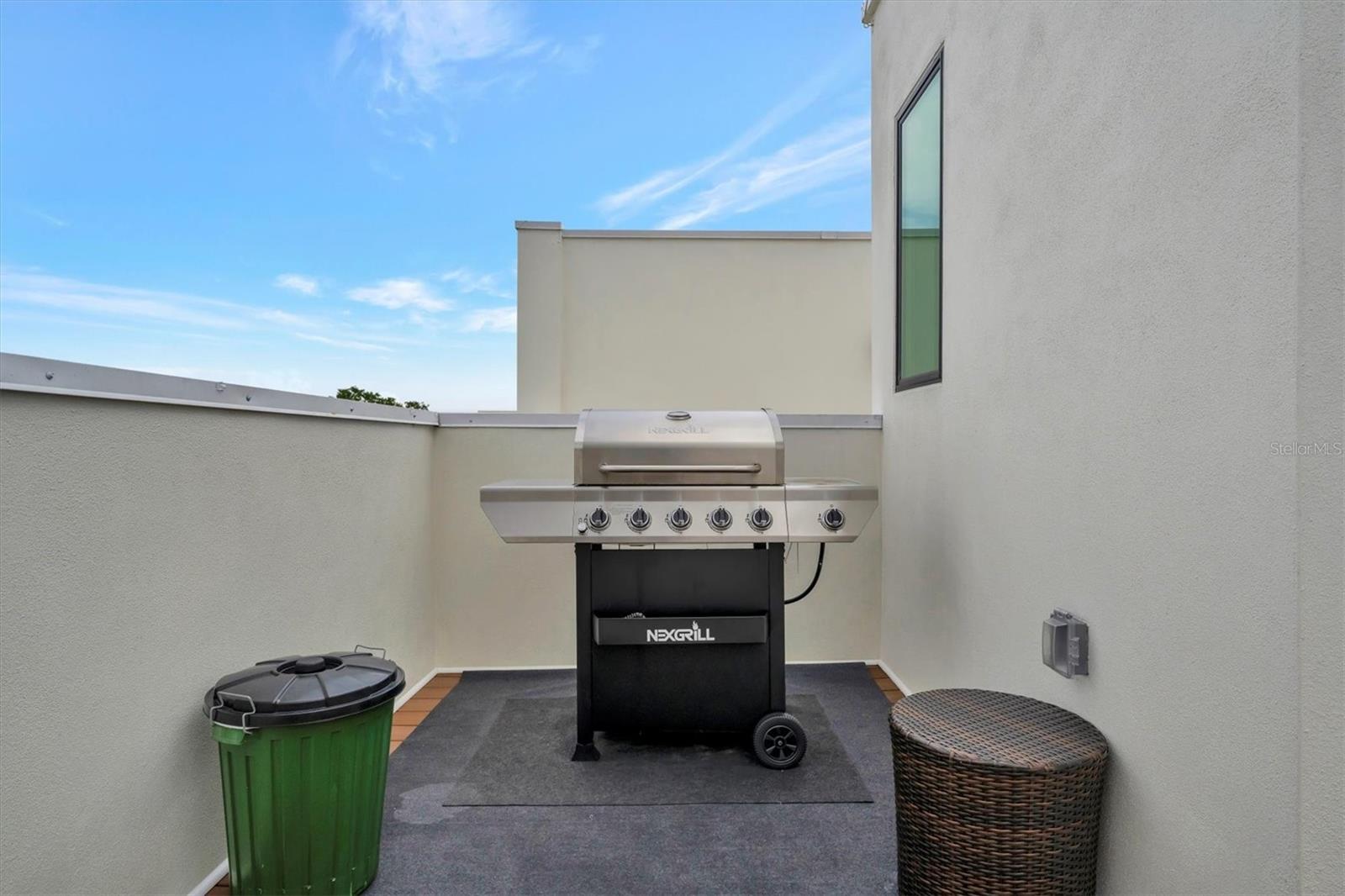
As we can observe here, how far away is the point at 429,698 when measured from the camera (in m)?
3.36

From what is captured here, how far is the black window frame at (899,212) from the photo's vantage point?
2.89 meters

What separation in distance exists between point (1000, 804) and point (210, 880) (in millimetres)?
1969

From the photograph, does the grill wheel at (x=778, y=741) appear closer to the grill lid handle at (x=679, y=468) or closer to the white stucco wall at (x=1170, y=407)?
the white stucco wall at (x=1170, y=407)

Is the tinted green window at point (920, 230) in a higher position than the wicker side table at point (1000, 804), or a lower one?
higher

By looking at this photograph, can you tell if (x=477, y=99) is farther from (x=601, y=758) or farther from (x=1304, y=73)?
(x=1304, y=73)

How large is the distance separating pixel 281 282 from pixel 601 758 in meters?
5.10

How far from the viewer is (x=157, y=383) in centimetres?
166

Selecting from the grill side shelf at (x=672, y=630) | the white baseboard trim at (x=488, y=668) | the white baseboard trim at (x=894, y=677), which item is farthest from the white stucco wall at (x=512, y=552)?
the grill side shelf at (x=672, y=630)

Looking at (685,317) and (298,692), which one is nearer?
(298,692)

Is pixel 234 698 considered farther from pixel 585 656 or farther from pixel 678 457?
pixel 678 457

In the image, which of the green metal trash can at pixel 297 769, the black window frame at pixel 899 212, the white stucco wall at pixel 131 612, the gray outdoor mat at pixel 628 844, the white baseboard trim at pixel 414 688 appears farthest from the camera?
the white baseboard trim at pixel 414 688

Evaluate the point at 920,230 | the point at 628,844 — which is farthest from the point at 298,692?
the point at 920,230

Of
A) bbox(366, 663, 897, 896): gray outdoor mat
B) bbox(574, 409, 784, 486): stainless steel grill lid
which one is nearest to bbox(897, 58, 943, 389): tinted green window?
bbox(574, 409, 784, 486): stainless steel grill lid

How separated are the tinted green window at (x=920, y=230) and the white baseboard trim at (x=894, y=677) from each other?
4.76 feet
